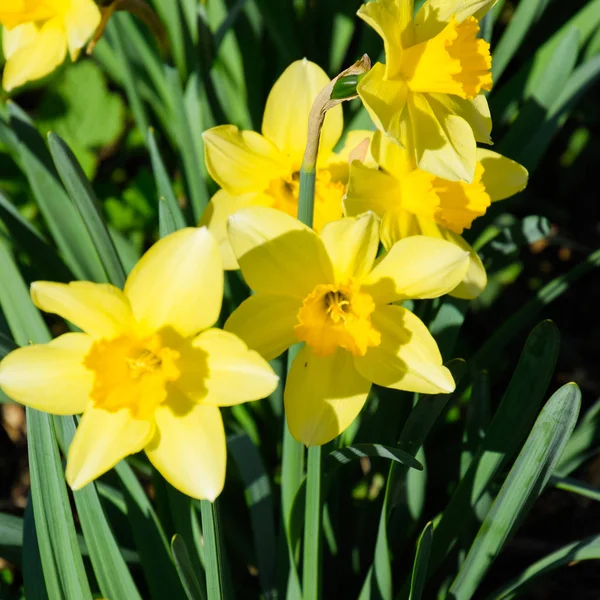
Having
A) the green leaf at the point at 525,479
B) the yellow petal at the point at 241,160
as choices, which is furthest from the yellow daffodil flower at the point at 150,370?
the green leaf at the point at 525,479

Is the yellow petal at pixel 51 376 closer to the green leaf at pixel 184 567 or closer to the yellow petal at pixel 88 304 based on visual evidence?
the yellow petal at pixel 88 304

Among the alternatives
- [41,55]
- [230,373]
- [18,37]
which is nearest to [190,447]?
[230,373]

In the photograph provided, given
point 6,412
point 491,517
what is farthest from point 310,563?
point 6,412

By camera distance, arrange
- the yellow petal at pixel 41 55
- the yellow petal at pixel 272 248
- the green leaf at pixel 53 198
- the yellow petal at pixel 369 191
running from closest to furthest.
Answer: the yellow petal at pixel 272 248
the yellow petal at pixel 369 191
the yellow petal at pixel 41 55
the green leaf at pixel 53 198

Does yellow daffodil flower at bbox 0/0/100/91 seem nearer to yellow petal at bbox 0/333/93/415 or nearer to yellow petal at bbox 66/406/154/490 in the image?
yellow petal at bbox 0/333/93/415

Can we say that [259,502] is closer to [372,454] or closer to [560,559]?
[372,454]
